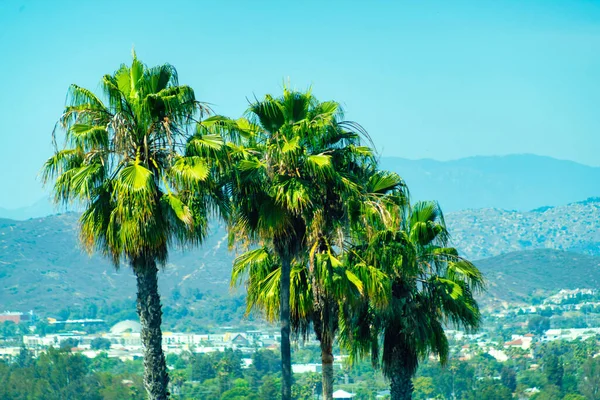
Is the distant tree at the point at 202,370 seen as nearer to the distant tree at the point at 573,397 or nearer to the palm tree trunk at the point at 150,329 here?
the distant tree at the point at 573,397

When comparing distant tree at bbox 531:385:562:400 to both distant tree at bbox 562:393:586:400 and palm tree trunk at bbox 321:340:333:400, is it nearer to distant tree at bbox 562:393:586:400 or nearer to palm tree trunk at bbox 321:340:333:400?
distant tree at bbox 562:393:586:400

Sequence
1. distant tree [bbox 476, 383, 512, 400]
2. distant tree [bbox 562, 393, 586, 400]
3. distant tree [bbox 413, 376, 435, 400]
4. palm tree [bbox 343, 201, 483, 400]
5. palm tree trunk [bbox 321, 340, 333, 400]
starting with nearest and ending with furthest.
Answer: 1. palm tree trunk [bbox 321, 340, 333, 400]
2. palm tree [bbox 343, 201, 483, 400]
3. distant tree [bbox 562, 393, 586, 400]
4. distant tree [bbox 476, 383, 512, 400]
5. distant tree [bbox 413, 376, 435, 400]

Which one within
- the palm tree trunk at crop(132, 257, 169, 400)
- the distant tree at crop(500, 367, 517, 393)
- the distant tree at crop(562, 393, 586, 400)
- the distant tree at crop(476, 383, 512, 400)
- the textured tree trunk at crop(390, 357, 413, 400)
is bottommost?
the distant tree at crop(562, 393, 586, 400)

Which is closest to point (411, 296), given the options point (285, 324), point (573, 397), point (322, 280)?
point (322, 280)

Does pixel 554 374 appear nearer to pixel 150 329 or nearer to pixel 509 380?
pixel 509 380

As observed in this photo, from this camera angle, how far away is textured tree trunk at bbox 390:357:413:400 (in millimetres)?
18234

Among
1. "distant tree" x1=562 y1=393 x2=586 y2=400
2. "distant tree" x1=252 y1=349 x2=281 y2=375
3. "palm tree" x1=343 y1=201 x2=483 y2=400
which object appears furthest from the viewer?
"distant tree" x1=252 y1=349 x2=281 y2=375

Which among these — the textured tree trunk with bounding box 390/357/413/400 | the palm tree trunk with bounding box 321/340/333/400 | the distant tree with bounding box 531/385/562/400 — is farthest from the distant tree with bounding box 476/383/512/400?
the palm tree trunk with bounding box 321/340/333/400

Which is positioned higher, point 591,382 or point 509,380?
point 509,380

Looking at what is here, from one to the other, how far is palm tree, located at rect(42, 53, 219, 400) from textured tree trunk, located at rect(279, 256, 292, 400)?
56.4 inches

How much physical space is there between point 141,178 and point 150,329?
1879 millimetres

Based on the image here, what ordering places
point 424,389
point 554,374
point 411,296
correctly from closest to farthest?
point 411,296 < point 554,374 < point 424,389

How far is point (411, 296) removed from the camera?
59.8 feet

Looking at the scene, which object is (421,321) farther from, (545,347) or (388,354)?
(545,347)
